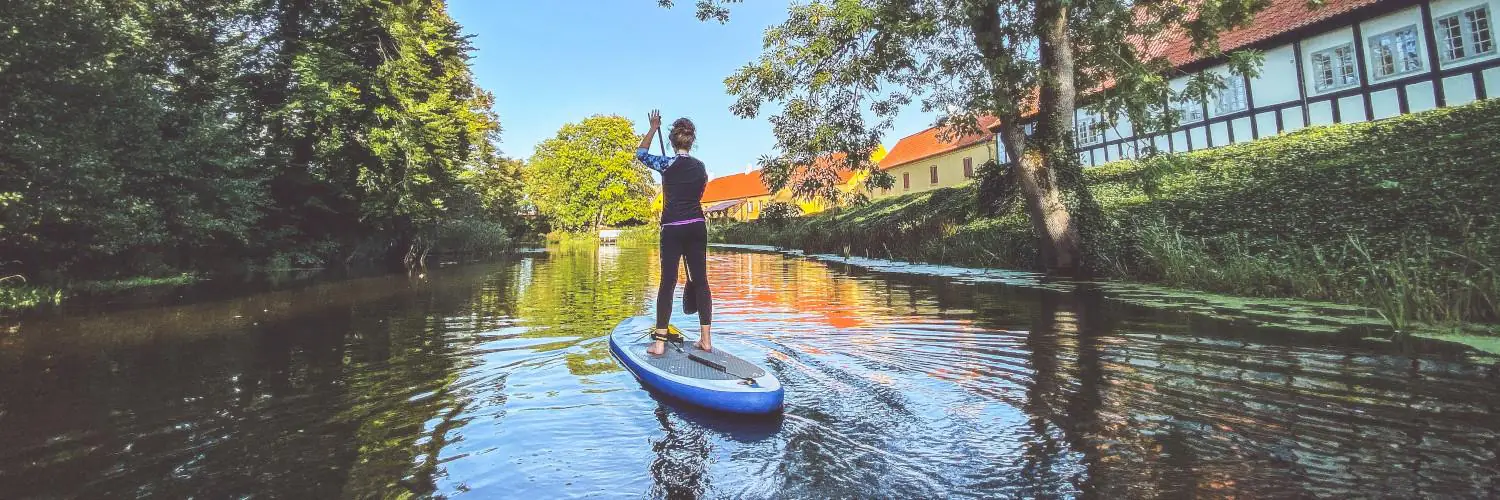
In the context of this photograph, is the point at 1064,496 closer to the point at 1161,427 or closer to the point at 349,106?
the point at 1161,427

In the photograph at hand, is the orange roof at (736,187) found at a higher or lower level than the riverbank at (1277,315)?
higher

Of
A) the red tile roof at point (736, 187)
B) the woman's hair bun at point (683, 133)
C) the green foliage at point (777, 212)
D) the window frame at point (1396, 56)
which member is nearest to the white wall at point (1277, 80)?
the window frame at point (1396, 56)

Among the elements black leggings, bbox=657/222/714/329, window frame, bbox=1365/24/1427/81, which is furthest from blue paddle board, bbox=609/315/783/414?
window frame, bbox=1365/24/1427/81

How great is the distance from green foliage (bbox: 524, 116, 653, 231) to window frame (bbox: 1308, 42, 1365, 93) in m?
56.2

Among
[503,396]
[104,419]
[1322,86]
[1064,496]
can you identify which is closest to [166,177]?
[104,419]

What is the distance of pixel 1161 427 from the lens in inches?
143

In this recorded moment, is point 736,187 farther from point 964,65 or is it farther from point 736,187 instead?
point 964,65

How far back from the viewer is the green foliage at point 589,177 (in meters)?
65.7

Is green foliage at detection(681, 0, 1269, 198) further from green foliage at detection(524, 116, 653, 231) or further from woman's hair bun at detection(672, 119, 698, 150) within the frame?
green foliage at detection(524, 116, 653, 231)

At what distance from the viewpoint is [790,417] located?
4098 mm

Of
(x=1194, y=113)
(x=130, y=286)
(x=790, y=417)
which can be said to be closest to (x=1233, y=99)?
(x=1194, y=113)

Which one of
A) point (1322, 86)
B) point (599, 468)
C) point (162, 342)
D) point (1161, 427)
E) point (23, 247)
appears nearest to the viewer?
point (599, 468)

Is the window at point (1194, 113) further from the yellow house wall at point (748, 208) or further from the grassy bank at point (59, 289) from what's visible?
the yellow house wall at point (748, 208)

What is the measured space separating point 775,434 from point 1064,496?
1537 millimetres
